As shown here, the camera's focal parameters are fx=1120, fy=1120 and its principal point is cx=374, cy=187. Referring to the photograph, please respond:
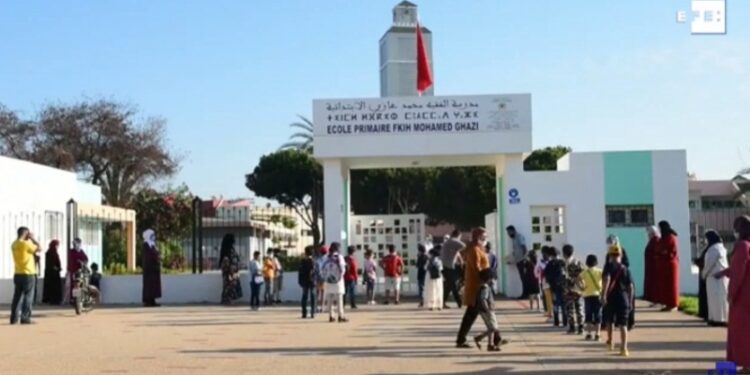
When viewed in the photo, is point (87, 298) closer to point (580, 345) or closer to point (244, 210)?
point (580, 345)

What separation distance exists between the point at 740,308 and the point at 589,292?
182 inches

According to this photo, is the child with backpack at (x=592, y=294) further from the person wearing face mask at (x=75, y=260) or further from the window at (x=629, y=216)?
the person wearing face mask at (x=75, y=260)

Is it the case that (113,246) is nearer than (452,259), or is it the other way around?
(452,259)

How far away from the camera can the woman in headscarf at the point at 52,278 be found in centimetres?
2888

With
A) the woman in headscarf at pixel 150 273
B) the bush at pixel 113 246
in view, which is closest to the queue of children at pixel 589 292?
the woman in headscarf at pixel 150 273

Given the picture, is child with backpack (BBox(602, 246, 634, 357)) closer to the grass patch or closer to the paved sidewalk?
the paved sidewalk

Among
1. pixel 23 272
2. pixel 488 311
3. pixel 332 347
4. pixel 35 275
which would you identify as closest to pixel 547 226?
pixel 35 275

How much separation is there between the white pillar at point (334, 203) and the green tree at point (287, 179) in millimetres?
25505

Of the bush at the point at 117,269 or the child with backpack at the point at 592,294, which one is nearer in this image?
the child with backpack at the point at 592,294

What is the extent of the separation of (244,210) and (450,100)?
23.0m

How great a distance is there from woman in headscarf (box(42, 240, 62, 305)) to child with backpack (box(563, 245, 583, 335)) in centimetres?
1589

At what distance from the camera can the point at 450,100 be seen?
28078mm

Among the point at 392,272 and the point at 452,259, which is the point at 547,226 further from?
the point at 452,259

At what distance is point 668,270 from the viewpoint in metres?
22.5
